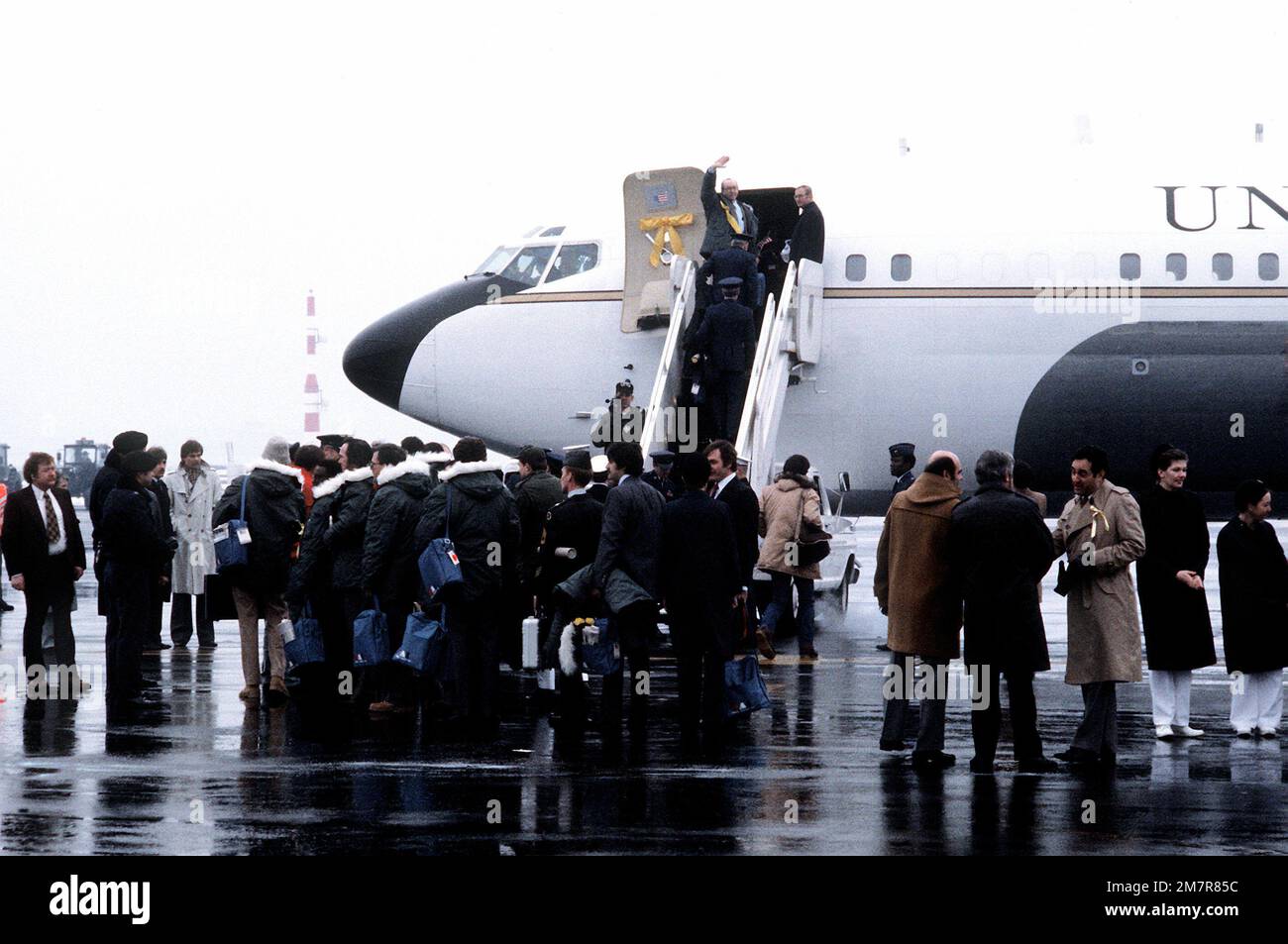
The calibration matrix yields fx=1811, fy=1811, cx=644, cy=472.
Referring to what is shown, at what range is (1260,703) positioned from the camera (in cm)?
1162

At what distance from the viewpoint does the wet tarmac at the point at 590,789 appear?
822 centimetres

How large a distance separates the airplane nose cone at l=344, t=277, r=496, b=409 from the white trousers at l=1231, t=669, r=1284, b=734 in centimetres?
1170

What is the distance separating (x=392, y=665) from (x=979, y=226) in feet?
33.8

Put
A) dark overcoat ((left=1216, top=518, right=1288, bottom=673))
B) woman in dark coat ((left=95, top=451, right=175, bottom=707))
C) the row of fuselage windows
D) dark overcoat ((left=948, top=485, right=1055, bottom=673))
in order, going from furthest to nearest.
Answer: the row of fuselage windows < woman in dark coat ((left=95, top=451, right=175, bottom=707)) < dark overcoat ((left=1216, top=518, right=1288, bottom=673)) < dark overcoat ((left=948, top=485, right=1055, bottom=673))

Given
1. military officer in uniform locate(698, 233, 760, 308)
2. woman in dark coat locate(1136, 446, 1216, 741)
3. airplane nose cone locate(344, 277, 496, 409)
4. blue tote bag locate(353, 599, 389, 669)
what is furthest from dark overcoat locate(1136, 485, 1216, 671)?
airplane nose cone locate(344, 277, 496, 409)

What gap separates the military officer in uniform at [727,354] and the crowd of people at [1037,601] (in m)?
7.30

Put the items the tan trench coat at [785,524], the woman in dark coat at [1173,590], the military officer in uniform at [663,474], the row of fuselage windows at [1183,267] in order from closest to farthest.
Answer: the woman in dark coat at [1173,590] → the military officer in uniform at [663,474] → the tan trench coat at [785,524] → the row of fuselage windows at [1183,267]

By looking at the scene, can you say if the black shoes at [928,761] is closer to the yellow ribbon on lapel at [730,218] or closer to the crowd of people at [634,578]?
the crowd of people at [634,578]

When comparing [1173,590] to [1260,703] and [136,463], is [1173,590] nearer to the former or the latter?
[1260,703]

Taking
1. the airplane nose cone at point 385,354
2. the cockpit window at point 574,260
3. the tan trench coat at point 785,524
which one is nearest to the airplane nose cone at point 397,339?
the airplane nose cone at point 385,354

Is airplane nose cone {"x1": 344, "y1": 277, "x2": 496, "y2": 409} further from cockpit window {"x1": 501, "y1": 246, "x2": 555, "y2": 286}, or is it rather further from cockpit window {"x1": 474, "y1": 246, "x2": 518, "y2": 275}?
cockpit window {"x1": 501, "y1": 246, "x2": 555, "y2": 286}

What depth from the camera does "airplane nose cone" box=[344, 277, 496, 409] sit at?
21219 millimetres

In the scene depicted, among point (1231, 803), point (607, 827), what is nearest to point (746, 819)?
point (607, 827)
